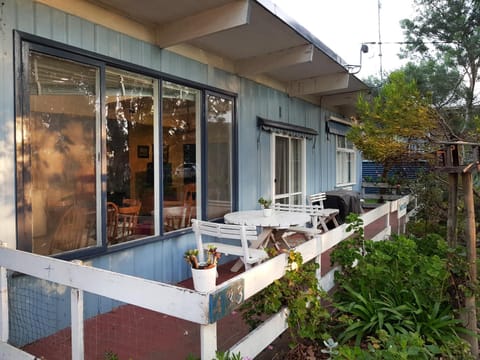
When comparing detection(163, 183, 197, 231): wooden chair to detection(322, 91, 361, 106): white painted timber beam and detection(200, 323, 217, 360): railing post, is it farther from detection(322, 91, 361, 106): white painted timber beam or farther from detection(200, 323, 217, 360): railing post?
detection(322, 91, 361, 106): white painted timber beam

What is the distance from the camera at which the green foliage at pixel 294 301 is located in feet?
7.06

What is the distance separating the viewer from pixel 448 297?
2695 millimetres

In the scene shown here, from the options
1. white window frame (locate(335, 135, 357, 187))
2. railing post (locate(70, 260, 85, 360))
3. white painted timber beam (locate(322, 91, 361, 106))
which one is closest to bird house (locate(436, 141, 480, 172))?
railing post (locate(70, 260, 85, 360))

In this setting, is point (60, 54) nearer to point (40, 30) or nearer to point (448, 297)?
point (40, 30)

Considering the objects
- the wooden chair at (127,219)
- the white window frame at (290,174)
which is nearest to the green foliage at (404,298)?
the wooden chair at (127,219)

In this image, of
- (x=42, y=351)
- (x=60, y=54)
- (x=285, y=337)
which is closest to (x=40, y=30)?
(x=60, y=54)

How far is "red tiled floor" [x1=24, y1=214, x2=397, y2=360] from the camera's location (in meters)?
2.59

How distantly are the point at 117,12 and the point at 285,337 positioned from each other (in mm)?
3098

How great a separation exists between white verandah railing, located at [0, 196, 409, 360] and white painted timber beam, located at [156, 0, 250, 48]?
2097 millimetres

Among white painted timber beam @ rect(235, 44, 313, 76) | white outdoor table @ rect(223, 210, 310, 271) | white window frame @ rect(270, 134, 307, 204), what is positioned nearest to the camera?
white outdoor table @ rect(223, 210, 310, 271)

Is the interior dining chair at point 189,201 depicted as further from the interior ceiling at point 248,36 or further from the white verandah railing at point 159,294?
the white verandah railing at point 159,294

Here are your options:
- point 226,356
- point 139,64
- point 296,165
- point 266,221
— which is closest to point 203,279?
point 226,356

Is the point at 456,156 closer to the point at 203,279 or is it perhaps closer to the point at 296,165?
the point at 203,279

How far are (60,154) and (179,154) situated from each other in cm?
148
